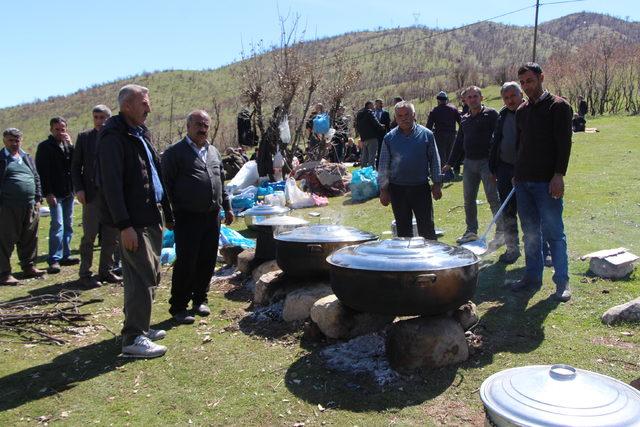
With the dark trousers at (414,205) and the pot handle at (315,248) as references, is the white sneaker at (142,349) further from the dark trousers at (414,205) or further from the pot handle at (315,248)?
the dark trousers at (414,205)

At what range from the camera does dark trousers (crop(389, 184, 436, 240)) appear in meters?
5.38

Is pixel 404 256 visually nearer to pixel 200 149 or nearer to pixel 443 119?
pixel 200 149

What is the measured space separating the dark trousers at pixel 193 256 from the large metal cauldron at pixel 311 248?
696mm

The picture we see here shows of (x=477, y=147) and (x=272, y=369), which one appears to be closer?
(x=272, y=369)

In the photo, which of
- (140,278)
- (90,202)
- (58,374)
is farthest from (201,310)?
(90,202)

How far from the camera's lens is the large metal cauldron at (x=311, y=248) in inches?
182

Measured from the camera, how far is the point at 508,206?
19.2 feet

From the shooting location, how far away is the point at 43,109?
56594mm

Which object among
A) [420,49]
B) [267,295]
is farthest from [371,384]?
[420,49]

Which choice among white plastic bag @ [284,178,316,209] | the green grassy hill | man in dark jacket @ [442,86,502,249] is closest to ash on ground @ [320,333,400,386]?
man in dark jacket @ [442,86,502,249]

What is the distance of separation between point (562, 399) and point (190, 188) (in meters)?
3.55

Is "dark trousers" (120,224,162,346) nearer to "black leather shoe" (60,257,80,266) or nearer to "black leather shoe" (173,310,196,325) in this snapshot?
"black leather shoe" (173,310,196,325)

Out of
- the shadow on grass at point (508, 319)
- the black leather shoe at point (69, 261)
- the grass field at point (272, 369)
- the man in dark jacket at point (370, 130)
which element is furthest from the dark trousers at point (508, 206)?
the man in dark jacket at point (370, 130)

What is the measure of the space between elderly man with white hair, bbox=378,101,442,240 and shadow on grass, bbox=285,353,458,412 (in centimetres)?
214
